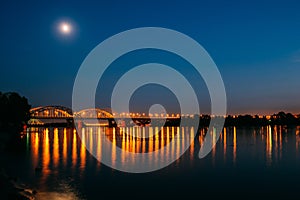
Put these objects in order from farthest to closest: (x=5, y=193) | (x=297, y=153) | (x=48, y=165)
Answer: (x=297, y=153) → (x=48, y=165) → (x=5, y=193)

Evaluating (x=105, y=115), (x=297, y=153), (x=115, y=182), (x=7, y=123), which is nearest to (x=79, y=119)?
(x=105, y=115)

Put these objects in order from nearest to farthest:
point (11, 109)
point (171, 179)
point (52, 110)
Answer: point (171, 179) → point (11, 109) → point (52, 110)

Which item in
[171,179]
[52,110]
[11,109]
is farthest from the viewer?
[52,110]

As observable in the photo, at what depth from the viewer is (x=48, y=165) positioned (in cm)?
1972

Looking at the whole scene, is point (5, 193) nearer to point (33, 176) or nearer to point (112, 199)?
point (112, 199)

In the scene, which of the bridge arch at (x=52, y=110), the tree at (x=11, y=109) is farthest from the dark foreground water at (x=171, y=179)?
the bridge arch at (x=52, y=110)

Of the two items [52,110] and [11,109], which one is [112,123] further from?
[11,109]

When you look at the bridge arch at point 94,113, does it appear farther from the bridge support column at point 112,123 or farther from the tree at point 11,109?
the tree at point 11,109

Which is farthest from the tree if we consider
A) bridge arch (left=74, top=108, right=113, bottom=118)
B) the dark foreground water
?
bridge arch (left=74, top=108, right=113, bottom=118)

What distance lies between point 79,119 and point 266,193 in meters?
88.4

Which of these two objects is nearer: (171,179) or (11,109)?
(171,179)

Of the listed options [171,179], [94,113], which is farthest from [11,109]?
[94,113]

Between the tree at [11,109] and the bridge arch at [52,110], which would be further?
the bridge arch at [52,110]

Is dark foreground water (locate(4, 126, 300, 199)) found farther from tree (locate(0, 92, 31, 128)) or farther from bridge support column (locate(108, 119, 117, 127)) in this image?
bridge support column (locate(108, 119, 117, 127))
